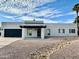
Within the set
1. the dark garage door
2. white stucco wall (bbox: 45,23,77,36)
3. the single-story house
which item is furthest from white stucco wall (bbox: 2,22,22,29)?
white stucco wall (bbox: 45,23,77,36)

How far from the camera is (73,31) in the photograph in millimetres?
55000

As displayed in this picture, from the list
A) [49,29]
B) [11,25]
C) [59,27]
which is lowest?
[49,29]

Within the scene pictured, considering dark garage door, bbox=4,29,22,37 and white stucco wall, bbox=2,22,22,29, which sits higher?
white stucco wall, bbox=2,22,22,29

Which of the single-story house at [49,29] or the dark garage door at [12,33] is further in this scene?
the dark garage door at [12,33]

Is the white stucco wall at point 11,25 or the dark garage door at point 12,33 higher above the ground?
the white stucco wall at point 11,25

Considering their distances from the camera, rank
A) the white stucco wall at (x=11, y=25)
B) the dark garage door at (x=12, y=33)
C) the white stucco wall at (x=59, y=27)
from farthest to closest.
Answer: the white stucco wall at (x=11, y=25), the dark garage door at (x=12, y=33), the white stucco wall at (x=59, y=27)

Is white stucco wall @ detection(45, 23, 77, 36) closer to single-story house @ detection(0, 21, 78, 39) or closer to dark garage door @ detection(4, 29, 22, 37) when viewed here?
single-story house @ detection(0, 21, 78, 39)

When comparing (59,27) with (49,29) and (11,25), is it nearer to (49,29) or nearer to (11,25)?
(49,29)

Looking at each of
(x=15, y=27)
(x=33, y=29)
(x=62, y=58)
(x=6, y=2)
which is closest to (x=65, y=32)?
(x=33, y=29)

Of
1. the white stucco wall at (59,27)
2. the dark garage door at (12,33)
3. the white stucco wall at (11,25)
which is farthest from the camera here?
the white stucco wall at (11,25)

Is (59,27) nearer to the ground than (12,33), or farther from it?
farther from it

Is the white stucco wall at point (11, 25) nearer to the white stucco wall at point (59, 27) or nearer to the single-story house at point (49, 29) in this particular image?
the single-story house at point (49, 29)

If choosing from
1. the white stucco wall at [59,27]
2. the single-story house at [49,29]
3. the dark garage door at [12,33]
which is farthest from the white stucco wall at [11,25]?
the white stucco wall at [59,27]

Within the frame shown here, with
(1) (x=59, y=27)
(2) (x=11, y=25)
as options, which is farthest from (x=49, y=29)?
(2) (x=11, y=25)
